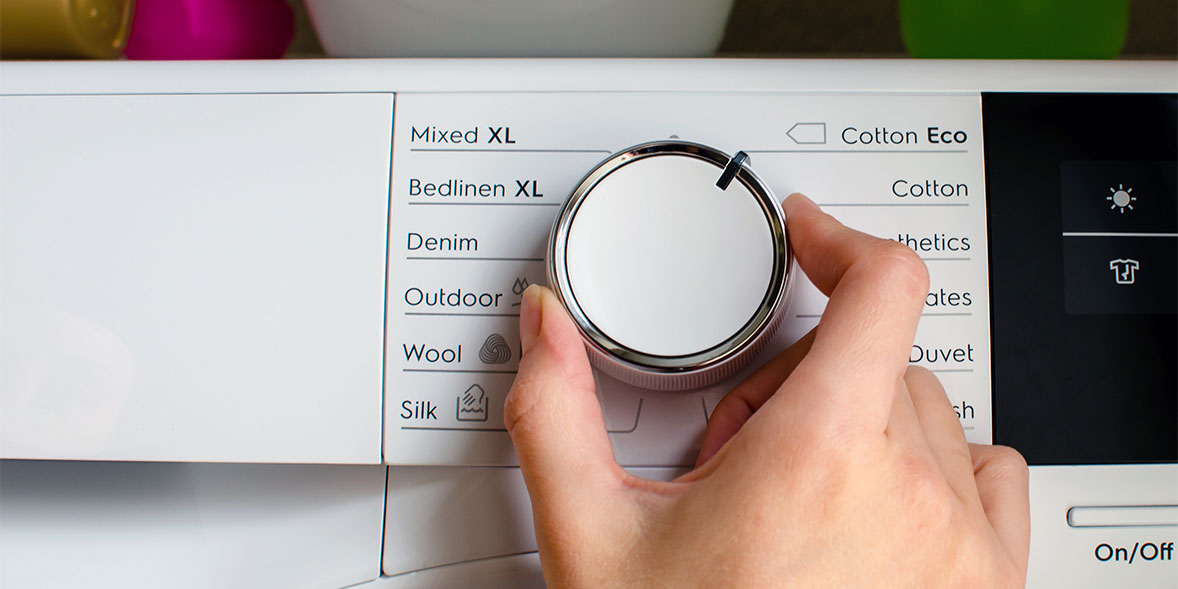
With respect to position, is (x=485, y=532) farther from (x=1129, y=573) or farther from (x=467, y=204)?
(x=1129, y=573)

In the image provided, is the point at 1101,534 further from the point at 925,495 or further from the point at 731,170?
the point at 731,170

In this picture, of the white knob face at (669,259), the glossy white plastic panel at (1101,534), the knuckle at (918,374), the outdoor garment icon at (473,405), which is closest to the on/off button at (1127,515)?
the glossy white plastic panel at (1101,534)

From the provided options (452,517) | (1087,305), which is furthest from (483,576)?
(1087,305)

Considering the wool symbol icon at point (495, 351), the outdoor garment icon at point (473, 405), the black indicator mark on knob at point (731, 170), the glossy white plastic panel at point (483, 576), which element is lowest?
the glossy white plastic panel at point (483, 576)

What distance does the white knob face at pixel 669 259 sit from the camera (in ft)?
1.13

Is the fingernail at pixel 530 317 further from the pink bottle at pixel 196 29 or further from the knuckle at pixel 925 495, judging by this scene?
the pink bottle at pixel 196 29

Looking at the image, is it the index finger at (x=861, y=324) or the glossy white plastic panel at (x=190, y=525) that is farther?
the glossy white plastic panel at (x=190, y=525)

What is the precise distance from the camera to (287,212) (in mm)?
→ 388

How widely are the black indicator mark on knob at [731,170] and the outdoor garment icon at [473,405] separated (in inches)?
6.6

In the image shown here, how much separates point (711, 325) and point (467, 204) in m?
0.15

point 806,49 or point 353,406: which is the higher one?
point 806,49

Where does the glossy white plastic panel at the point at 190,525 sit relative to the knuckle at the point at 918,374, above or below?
below

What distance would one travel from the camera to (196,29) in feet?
1.60

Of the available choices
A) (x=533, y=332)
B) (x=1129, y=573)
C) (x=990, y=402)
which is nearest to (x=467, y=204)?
(x=533, y=332)
